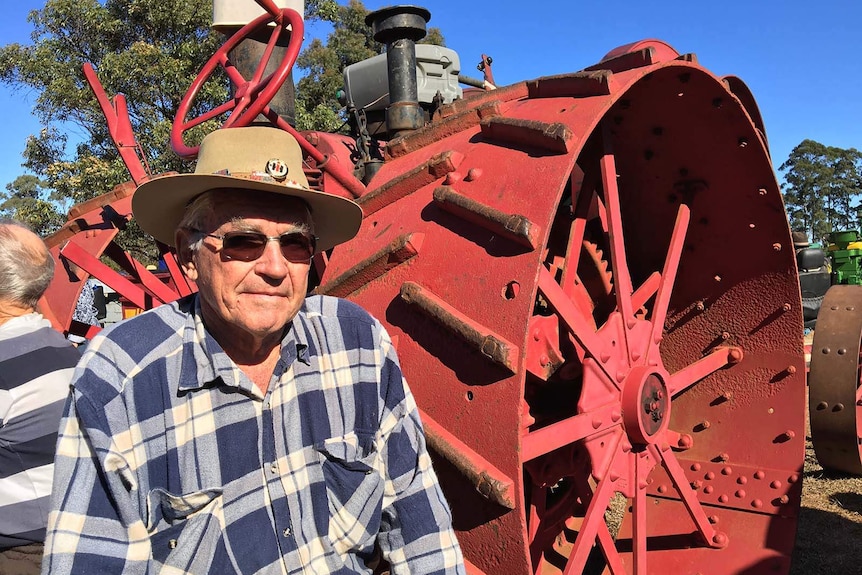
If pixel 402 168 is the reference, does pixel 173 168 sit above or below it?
above

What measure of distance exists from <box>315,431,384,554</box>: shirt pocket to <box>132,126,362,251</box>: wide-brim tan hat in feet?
1.79

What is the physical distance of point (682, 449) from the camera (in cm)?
331

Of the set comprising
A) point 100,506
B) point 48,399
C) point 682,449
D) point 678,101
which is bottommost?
point 682,449

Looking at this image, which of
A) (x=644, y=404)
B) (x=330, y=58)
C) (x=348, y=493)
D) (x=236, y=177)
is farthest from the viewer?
(x=330, y=58)

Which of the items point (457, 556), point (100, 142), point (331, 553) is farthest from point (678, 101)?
point (100, 142)

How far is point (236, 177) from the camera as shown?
4.56ft

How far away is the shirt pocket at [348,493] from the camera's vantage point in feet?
4.87

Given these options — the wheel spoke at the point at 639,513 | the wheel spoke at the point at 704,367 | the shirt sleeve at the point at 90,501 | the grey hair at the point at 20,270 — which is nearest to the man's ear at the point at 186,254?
the shirt sleeve at the point at 90,501

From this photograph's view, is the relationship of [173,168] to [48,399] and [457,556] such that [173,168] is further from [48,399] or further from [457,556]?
[457,556]

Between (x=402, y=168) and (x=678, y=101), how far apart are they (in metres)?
1.06

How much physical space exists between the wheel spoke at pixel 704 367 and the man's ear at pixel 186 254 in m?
1.82

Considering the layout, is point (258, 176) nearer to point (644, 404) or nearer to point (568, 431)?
point (568, 431)

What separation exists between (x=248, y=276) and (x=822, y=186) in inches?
2146

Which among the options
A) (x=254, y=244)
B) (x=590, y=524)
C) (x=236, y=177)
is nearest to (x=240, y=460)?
(x=254, y=244)
